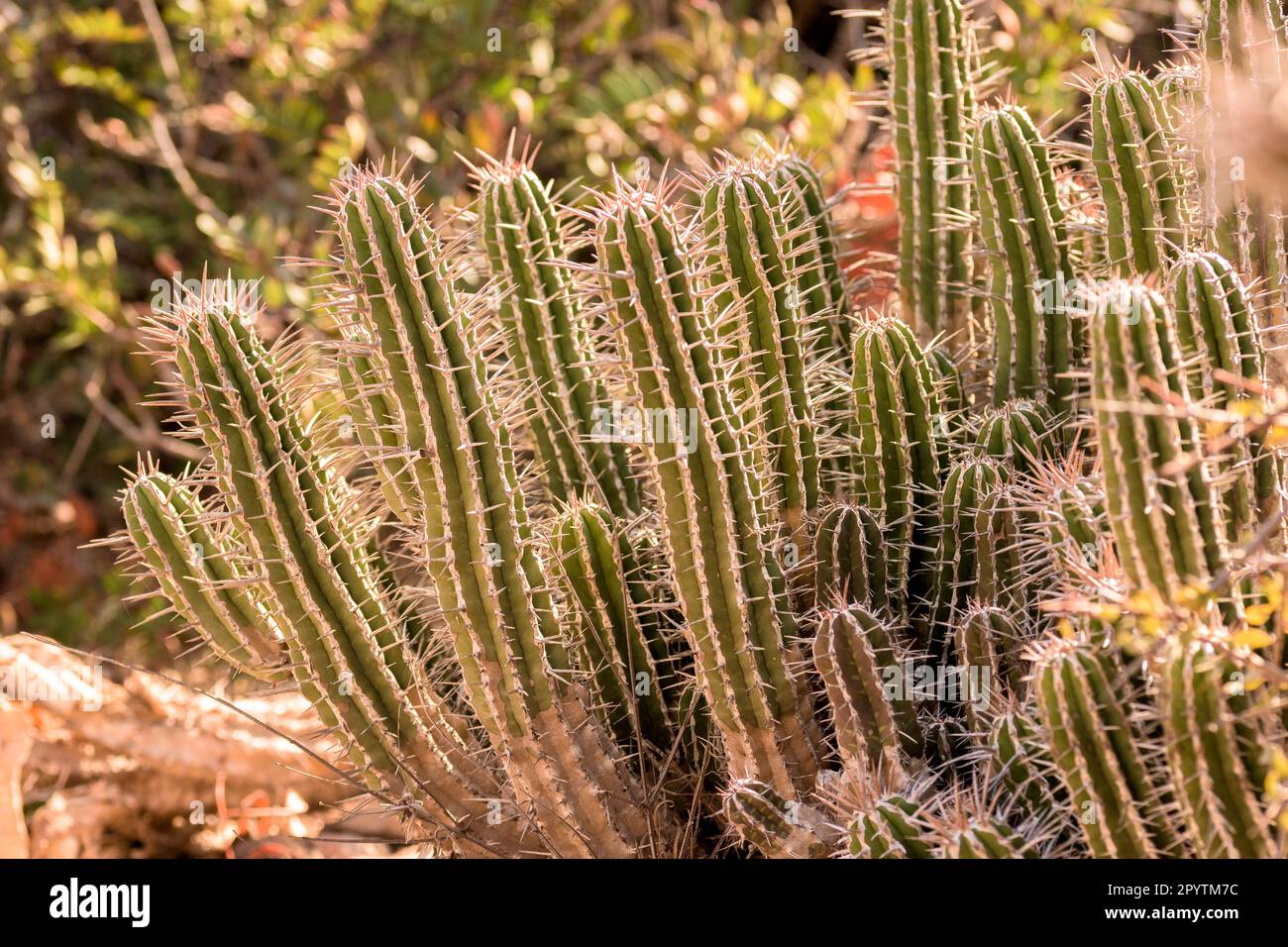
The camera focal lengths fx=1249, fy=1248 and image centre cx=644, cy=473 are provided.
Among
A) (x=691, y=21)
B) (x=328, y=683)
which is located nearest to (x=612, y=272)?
(x=328, y=683)

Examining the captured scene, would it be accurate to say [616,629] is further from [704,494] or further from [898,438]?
[898,438]

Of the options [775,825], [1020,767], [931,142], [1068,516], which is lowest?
[775,825]

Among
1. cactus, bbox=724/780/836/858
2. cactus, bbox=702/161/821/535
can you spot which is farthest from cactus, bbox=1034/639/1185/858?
cactus, bbox=702/161/821/535

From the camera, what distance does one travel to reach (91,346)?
4.90 metres

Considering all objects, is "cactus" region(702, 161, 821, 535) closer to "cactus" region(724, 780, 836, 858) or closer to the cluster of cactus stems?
the cluster of cactus stems

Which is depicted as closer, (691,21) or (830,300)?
(830,300)

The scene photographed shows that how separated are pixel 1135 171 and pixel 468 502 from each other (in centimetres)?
125

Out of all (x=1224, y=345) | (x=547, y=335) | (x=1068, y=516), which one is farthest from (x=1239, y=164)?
(x=547, y=335)

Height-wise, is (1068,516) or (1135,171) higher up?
(1135,171)

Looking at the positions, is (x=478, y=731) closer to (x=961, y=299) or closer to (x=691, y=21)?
(x=961, y=299)

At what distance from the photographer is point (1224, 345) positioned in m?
1.73

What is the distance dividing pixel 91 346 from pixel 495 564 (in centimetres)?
367
